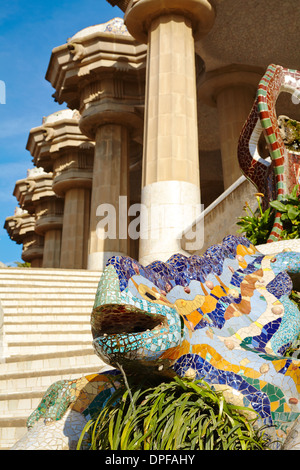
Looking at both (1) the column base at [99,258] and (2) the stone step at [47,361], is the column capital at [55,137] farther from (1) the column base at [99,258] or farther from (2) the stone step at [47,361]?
(2) the stone step at [47,361]

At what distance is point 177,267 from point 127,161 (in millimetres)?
18533

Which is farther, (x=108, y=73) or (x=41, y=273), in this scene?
(x=108, y=73)

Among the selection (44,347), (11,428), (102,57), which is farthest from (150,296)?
(102,57)

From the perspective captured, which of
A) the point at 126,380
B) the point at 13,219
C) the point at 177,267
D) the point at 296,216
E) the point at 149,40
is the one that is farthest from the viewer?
the point at 13,219

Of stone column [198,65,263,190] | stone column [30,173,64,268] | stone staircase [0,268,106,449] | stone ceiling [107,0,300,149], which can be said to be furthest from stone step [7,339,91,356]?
stone column [30,173,64,268]

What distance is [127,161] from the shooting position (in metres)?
21.2

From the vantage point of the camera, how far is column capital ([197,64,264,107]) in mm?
19484

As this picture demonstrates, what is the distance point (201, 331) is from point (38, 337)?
5.08 m

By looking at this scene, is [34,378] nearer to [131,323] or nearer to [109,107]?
[131,323]

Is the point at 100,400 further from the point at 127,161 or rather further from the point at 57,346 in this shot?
the point at 127,161

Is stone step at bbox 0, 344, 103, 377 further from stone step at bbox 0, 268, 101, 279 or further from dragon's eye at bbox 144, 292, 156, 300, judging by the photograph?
stone step at bbox 0, 268, 101, 279

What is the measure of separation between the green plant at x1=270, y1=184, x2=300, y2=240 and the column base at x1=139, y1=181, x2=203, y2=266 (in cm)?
695

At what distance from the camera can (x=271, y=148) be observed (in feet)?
20.4

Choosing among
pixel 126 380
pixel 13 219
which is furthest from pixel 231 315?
pixel 13 219
